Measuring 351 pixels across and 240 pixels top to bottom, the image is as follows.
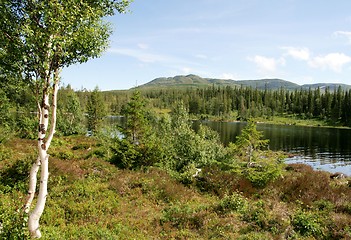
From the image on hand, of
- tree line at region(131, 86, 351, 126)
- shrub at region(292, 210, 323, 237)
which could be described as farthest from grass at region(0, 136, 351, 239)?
tree line at region(131, 86, 351, 126)

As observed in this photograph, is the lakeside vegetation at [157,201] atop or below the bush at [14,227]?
below

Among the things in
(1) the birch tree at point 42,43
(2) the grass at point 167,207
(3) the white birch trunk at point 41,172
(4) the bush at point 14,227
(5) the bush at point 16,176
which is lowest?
(2) the grass at point 167,207

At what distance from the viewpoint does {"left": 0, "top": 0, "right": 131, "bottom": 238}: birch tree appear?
9.42 m

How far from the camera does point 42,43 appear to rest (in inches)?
372

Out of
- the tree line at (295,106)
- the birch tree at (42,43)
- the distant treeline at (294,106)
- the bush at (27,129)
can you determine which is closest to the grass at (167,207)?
the birch tree at (42,43)

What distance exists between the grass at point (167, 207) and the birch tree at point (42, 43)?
6.57 feet

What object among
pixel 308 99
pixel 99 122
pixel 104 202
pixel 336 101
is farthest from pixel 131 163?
pixel 308 99

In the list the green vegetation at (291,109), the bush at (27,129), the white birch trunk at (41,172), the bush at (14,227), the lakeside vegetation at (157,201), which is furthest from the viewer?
the green vegetation at (291,109)

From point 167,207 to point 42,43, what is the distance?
Answer: 38.5ft

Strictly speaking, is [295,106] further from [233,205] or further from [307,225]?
[307,225]

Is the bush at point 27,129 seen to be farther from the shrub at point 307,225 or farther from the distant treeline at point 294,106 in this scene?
the distant treeline at point 294,106

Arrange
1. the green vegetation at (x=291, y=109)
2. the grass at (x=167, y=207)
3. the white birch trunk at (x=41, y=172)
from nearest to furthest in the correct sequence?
the white birch trunk at (x=41, y=172) < the grass at (x=167, y=207) < the green vegetation at (x=291, y=109)

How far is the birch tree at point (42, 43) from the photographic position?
942 centimetres

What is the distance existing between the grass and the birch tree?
2.00 m
